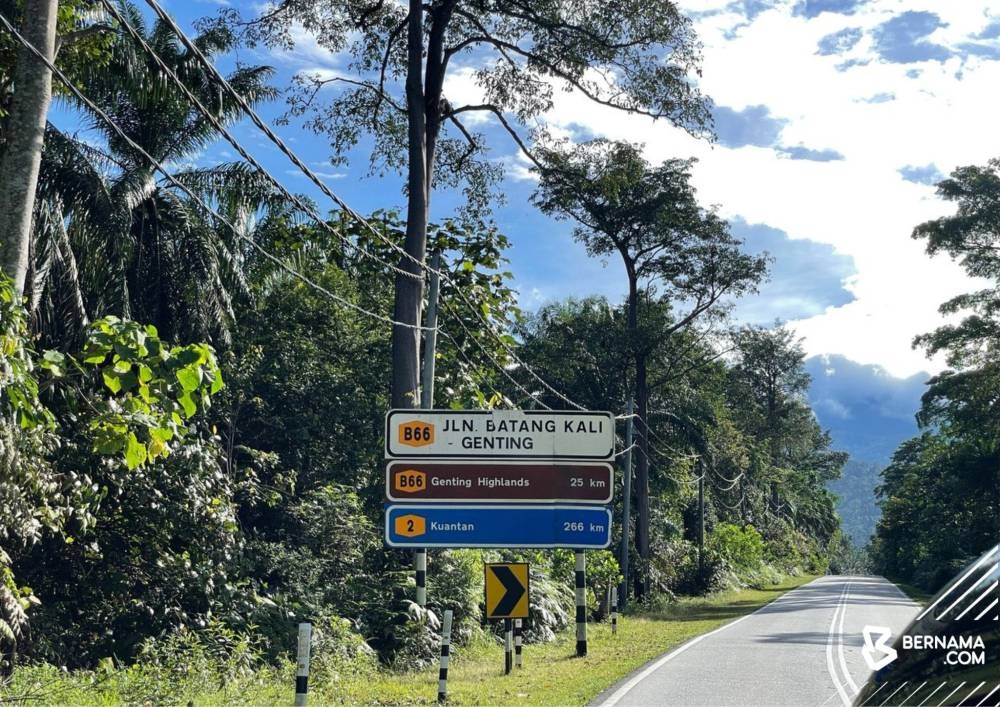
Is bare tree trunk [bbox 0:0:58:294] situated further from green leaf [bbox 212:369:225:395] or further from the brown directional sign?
the brown directional sign

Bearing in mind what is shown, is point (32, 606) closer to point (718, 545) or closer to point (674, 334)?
point (674, 334)

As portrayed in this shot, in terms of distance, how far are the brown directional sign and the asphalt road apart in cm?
297

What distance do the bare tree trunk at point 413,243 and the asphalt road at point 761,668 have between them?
6.95 metres

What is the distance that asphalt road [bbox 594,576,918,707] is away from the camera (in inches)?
499

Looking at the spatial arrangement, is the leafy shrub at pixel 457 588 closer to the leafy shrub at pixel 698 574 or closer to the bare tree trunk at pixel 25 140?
the bare tree trunk at pixel 25 140

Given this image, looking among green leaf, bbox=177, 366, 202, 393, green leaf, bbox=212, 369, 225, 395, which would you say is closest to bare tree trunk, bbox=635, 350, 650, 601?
green leaf, bbox=212, 369, 225, 395

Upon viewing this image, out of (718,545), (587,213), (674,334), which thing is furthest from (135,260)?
(718,545)

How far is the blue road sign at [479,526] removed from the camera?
14320mm

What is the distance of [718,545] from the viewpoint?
56000 millimetres

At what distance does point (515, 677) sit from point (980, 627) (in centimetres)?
1337

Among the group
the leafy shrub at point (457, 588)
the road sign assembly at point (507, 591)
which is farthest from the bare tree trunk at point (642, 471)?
the road sign assembly at point (507, 591)

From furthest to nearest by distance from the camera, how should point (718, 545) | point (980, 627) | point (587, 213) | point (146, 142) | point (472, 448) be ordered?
point (718, 545) → point (587, 213) → point (146, 142) → point (472, 448) → point (980, 627)

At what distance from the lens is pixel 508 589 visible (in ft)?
49.9

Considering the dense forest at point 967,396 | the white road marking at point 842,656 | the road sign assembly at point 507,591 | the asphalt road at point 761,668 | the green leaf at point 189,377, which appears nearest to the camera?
the green leaf at point 189,377
